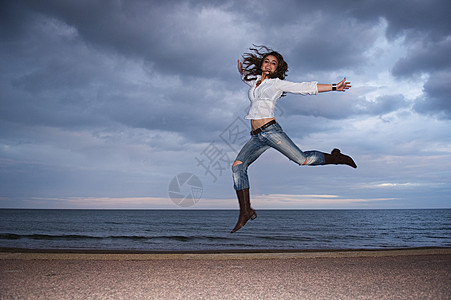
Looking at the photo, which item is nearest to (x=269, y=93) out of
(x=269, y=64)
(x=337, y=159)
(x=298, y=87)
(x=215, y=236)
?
(x=298, y=87)

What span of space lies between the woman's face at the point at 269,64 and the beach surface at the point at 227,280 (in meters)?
2.44

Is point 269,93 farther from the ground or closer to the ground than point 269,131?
farther from the ground

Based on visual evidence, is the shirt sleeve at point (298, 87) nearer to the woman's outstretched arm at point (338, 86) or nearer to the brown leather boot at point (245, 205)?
the woman's outstretched arm at point (338, 86)

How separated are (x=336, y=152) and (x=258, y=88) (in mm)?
1212

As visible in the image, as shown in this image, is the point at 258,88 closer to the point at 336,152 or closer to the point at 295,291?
the point at 336,152

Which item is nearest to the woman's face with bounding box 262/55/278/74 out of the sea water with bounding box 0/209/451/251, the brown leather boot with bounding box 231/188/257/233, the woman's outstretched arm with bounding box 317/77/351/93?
the woman's outstretched arm with bounding box 317/77/351/93

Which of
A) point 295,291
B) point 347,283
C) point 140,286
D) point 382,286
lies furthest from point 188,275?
point 382,286

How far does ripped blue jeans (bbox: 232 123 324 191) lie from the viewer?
385cm

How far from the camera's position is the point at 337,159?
161 inches

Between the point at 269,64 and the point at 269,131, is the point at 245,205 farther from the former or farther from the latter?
the point at 269,64

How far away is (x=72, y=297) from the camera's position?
10.1 feet

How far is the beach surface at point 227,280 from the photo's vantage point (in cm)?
318

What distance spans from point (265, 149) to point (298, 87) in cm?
80

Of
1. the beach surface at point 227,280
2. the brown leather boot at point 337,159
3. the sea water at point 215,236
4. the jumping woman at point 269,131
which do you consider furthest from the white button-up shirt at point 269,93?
the sea water at point 215,236
